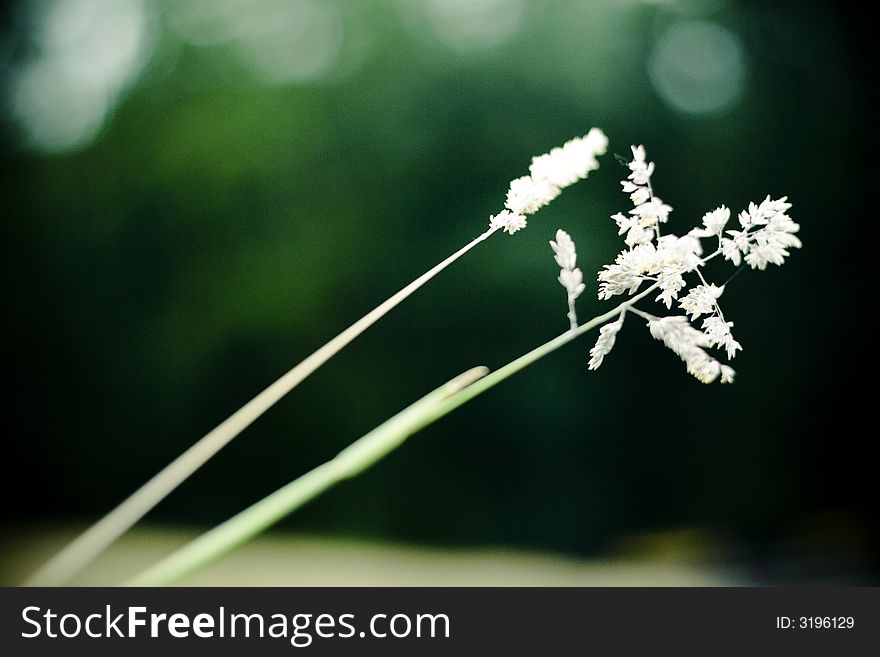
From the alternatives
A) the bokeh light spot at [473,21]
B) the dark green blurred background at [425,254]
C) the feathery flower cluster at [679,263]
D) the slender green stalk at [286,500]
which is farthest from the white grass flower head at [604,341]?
the bokeh light spot at [473,21]

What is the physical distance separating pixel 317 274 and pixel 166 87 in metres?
0.71

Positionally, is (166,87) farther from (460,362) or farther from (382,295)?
(460,362)

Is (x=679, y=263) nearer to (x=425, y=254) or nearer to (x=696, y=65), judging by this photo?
(x=425, y=254)

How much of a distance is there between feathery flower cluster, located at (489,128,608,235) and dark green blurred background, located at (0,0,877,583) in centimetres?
137

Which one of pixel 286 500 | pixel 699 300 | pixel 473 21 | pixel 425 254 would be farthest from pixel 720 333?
pixel 473 21

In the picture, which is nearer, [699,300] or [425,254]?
[699,300]

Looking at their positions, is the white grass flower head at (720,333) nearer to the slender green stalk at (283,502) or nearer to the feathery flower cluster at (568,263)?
the feathery flower cluster at (568,263)

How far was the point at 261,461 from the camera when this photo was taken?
2006 mm

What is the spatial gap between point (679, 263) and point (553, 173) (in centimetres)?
7

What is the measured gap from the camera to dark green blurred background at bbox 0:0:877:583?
5.85ft

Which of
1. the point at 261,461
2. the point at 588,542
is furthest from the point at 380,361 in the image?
the point at 588,542

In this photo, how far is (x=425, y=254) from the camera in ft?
5.95

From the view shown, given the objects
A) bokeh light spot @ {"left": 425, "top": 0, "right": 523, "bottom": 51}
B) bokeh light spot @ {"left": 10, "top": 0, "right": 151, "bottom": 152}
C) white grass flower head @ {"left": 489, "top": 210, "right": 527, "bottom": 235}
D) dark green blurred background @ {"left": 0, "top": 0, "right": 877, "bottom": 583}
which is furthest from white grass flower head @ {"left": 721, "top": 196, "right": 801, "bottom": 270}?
bokeh light spot @ {"left": 10, "top": 0, "right": 151, "bottom": 152}

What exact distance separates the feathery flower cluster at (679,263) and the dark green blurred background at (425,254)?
1.32 metres
